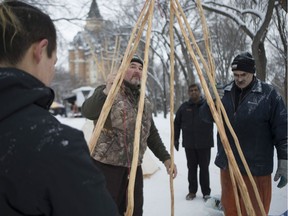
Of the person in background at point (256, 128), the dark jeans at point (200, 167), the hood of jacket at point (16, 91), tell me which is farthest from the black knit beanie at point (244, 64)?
the hood of jacket at point (16, 91)

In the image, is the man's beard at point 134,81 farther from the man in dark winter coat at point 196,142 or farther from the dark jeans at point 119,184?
the man in dark winter coat at point 196,142

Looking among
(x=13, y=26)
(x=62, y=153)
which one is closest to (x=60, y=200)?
(x=62, y=153)

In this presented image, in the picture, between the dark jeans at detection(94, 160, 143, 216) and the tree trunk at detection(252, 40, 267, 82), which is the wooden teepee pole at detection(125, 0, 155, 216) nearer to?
the dark jeans at detection(94, 160, 143, 216)

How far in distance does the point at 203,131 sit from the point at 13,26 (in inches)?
146

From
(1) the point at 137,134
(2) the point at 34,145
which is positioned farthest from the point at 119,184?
(2) the point at 34,145

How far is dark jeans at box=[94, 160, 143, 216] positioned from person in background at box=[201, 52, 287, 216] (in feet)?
2.45

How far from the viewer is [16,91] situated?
798 millimetres

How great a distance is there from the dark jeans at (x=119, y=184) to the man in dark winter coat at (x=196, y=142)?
1950 mm

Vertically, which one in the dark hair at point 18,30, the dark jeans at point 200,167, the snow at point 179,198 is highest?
the dark hair at point 18,30

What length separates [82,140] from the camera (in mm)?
844

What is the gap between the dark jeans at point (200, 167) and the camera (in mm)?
4227

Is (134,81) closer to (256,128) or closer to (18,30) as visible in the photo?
(256,128)

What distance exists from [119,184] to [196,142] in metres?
2.16

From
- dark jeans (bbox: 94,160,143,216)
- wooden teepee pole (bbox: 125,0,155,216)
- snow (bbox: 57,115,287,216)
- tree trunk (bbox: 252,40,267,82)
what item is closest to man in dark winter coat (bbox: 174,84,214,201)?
snow (bbox: 57,115,287,216)
